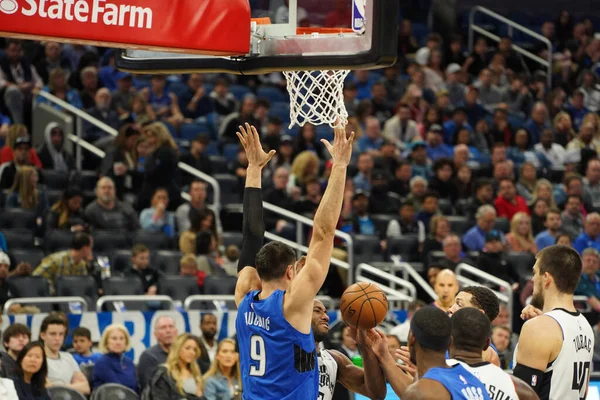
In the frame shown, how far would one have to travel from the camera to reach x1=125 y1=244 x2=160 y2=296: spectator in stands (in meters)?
12.4

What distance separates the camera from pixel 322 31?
7062 millimetres

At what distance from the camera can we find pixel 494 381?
5.45 m

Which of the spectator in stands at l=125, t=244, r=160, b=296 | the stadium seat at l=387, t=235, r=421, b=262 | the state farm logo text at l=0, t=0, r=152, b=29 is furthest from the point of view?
the stadium seat at l=387, t=235, r=421, b=262

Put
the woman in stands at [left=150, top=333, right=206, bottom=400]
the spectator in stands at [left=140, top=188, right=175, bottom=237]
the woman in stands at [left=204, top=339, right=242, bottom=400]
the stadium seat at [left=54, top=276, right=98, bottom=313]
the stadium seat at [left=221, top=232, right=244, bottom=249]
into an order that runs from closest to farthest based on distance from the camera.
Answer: the woman in stands at [left=150, top=333, right=206, bottom=400], the woman in stands at [left=204, top=339, right=242, bottom=400], the stadium seat at [left=54, top=276, right=98, bottom=313], the spectator in stands at [left=140, top=188, right=175, bottom=237], the stadium seat at [left=221, top=232, right=244, bottom=249]

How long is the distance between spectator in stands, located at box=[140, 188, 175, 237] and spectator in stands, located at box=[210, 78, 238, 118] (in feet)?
11.9

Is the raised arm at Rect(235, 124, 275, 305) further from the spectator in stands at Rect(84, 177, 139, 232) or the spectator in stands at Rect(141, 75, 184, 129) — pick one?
the spectator in stands at Rect(141, 75, 184, 129)

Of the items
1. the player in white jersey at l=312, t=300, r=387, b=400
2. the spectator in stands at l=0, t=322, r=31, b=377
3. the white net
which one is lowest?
the spectator in stands at l=0, t=322, r=31, b=377

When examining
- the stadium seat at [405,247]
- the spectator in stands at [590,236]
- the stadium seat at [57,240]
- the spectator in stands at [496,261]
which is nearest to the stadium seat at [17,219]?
the stadium seat at [57,240]

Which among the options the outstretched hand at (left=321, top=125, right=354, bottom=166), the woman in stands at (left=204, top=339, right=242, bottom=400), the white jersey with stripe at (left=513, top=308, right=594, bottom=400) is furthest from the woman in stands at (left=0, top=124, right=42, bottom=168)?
the white jersey with stripe at (left=513, top=308, right=594, bottom=400)

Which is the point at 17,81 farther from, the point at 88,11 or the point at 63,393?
the point at 88,11

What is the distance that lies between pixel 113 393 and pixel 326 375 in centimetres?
400

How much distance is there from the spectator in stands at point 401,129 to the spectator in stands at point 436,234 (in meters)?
2.73

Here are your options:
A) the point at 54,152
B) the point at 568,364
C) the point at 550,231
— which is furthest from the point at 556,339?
the point at 54,152

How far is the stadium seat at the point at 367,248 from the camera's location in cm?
1410
